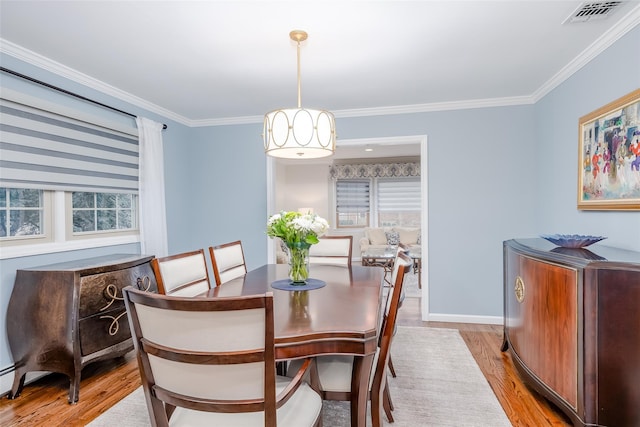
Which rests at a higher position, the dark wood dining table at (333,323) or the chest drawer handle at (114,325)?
the dark wood dining table at (333,323)

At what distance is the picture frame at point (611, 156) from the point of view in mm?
2088

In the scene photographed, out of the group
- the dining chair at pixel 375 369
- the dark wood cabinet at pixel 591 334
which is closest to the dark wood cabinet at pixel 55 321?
the dining chair at pixel 375 369

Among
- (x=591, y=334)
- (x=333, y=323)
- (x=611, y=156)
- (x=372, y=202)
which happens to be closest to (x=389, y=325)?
(x=333, y=323)

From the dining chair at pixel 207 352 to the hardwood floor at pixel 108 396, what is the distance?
4.27ft

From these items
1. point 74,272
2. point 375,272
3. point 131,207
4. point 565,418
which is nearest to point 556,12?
point 375,272

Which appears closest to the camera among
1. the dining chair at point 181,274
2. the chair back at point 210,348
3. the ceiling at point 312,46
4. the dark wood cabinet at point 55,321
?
the chair back at point 210,348

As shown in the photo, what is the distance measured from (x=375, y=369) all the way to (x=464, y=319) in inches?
96.7

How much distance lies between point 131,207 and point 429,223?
313 cm

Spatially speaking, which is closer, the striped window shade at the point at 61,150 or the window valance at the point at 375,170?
the striped window shade at the point at 61,150

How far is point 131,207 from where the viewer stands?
11.6ft

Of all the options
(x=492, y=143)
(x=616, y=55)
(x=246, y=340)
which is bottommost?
(x=246, y=340)

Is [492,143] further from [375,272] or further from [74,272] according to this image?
[74,272]

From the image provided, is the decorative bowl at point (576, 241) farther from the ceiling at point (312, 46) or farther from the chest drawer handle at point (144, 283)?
the chest drawer handle at point (144, 283)

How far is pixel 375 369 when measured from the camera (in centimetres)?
168
